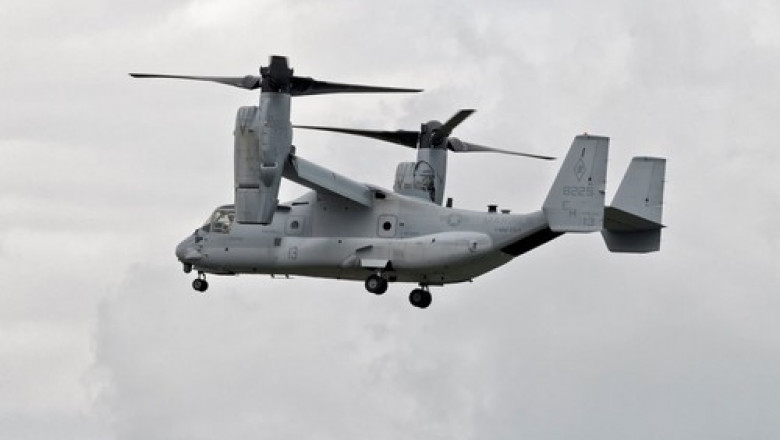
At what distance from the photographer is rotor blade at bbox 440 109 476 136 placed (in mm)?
94562

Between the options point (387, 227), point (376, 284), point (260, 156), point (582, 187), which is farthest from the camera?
point (387, 227)

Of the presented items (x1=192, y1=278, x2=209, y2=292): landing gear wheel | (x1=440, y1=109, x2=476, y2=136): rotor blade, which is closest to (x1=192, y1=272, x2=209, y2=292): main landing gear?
(x1=192, y1=278, x2=209, y2=292): landing gear wheel

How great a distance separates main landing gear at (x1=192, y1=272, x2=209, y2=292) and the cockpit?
1.71 metres

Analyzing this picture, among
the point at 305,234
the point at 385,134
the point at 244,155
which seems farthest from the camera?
the point at 385,134

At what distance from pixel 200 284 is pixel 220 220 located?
236 centimetres

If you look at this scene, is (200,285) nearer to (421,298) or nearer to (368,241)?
(368,241)

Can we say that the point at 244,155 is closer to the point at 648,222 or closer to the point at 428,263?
the point at 428,263

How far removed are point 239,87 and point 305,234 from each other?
19.1 feet

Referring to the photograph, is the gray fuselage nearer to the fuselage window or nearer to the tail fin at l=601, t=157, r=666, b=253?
the fuselage window

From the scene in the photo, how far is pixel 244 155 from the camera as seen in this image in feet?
283

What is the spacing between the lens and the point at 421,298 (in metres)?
92.7

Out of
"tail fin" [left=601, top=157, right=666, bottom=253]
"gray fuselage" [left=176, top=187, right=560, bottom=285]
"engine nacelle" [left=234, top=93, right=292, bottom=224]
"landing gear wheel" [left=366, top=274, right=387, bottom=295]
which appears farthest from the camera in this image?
"landing gear wheel" [left=366, top=274, right=387, bottom=295]

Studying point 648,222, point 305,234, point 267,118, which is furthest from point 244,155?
point 648,222

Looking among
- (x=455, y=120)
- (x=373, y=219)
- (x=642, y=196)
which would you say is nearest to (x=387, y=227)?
(x=373, y=219)
